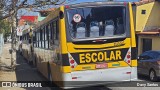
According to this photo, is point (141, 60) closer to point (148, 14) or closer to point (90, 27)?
point (90, 27)

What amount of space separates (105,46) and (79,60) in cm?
91

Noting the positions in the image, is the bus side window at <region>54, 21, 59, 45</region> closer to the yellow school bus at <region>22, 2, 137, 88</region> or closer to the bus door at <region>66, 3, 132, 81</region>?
the yellow school bus at <region>22, 2, 137, 88</region>

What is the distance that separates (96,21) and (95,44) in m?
0.73

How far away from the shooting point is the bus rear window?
11.9 meters

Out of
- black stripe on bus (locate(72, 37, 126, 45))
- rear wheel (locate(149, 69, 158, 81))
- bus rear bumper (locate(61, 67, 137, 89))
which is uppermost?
black stripe on bus (locate(72, 37, 126, 45))

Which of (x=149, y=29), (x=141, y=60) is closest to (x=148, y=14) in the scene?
(x=149, y=29)

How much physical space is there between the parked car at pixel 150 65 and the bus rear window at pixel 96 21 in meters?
6.27

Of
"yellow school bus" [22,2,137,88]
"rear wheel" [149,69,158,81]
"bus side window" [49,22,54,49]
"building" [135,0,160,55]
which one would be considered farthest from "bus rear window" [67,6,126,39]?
"building" [135,0,160,55]

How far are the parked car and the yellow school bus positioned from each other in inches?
234

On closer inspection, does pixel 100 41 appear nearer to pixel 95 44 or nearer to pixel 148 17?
pixel 95 44

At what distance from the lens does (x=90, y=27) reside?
1202 centimetres

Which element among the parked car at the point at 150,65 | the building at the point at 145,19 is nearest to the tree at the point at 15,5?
the parked car at the point at 150,65

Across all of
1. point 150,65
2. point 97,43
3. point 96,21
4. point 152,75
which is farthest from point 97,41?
point 150,65

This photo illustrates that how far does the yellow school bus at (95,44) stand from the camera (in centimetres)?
1174
